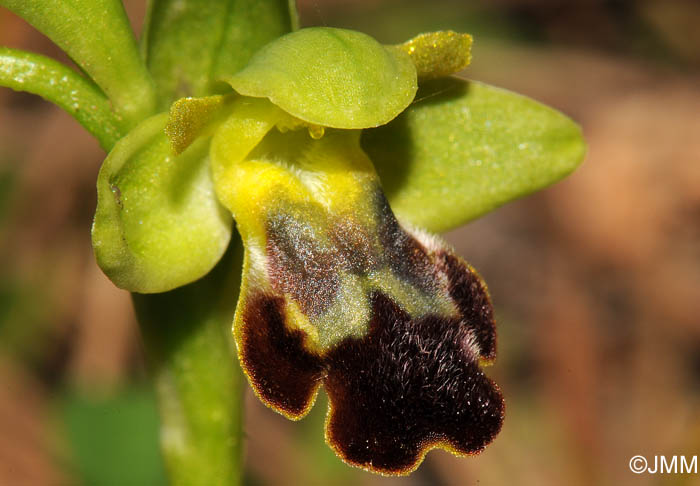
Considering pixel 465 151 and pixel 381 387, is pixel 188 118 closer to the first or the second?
pixel 381 387

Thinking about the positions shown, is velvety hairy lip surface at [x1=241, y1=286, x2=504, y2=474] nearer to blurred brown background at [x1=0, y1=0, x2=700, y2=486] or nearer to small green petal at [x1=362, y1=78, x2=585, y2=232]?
small green petal at [x1=362, y1=78, x2=585, y2=232]

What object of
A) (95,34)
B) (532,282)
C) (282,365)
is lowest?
(532,282)

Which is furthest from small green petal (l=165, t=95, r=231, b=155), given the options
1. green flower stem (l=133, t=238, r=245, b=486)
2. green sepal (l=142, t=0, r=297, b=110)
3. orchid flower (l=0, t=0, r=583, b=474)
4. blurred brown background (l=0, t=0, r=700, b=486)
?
blurred brown background (l=0, t=0, r=700, b=486)

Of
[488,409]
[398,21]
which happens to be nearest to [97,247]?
[488,409]

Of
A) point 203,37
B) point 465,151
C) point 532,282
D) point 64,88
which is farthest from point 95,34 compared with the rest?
point 532,282

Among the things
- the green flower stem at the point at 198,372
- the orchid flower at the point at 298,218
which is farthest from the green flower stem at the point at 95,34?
the green flower stem at the point at 198,372

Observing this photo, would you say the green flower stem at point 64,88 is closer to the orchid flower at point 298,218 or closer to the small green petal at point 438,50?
the orchid flower at point 298,218

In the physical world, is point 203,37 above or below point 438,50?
above
